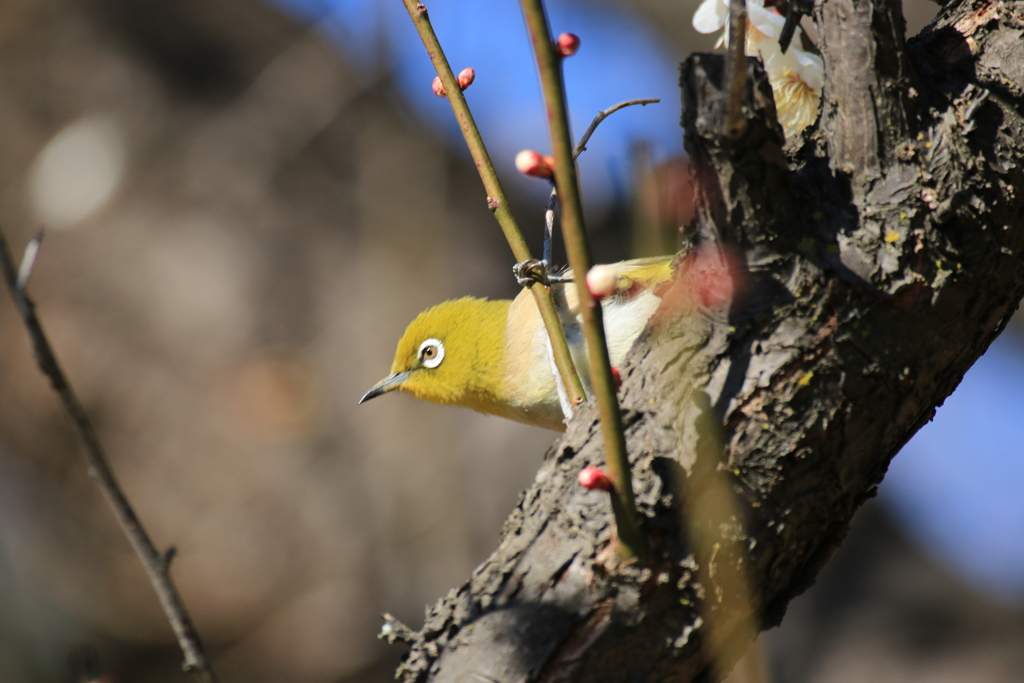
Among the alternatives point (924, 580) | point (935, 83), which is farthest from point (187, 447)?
point (935, 83)

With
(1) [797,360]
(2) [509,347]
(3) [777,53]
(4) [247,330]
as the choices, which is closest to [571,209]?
(1) [797,360]

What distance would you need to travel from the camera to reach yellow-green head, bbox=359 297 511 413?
2.98m

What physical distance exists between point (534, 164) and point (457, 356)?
1.95 m

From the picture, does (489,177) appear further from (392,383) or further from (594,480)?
(392,383)

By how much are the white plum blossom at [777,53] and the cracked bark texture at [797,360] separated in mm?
354

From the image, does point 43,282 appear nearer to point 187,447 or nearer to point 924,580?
point 187,447

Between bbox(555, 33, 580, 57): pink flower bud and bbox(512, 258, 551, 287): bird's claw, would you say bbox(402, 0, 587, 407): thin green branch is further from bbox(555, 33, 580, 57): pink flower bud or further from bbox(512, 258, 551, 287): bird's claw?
bbox(555, 33, 580, 57): pink flower bud

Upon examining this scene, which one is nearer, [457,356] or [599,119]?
[599,119]

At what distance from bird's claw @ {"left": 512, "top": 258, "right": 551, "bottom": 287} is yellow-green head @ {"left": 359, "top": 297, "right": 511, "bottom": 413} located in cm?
84

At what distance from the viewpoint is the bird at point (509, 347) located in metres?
2.68

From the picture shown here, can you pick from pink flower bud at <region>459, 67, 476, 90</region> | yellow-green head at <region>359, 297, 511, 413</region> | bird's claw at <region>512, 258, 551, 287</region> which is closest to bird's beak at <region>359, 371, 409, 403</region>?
yellow-green head at <region>359, 297, 511, 413</region>

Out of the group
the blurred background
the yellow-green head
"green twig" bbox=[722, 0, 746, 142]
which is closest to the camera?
"green twig" bbox=[722, 0, 746, 142]

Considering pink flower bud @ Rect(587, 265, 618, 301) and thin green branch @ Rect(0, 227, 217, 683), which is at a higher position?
thin green branch @ Rect(0, 227, 217, 683)

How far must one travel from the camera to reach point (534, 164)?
114cm
